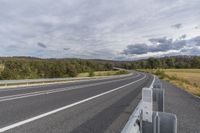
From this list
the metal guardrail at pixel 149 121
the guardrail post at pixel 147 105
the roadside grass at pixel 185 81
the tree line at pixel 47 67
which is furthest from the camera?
the tree line at pixel 47 67

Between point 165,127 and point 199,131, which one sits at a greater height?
point 165,127

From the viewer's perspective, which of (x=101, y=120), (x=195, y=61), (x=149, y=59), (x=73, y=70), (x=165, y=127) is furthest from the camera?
(x=149, y=59)

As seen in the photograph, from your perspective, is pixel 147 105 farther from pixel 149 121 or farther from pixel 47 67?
pixel 47 67

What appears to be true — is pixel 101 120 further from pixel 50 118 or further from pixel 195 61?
pixel 195 61

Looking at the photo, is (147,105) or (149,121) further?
(147,105)

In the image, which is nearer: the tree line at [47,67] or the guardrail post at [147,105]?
the guardrail post at [147,105]

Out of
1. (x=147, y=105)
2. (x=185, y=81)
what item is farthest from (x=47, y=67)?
(x=147, y=105)

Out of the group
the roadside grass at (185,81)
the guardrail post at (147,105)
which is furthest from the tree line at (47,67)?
the guardrail post at (147,105)

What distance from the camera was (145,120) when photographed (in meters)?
4.30

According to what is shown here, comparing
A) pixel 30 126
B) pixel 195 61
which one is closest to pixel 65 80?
pixel 30 126

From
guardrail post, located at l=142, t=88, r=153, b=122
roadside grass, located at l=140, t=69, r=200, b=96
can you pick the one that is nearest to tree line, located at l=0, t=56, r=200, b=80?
roadside grass, located at l=140, t=69, r=200, b=96

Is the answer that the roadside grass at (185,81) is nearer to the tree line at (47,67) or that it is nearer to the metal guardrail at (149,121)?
the metal guardrail at (149,121)

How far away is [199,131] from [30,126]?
185 inches

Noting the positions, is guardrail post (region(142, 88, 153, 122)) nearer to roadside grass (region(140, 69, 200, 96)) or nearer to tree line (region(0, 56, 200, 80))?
roadside grass (region(140, 69, 200, 96))
